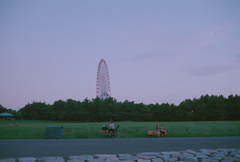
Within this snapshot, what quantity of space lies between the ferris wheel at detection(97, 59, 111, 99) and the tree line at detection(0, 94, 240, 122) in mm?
26980

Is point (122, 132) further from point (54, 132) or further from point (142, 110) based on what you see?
point (142, 110)

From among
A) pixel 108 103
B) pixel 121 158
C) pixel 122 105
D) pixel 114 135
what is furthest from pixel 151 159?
pixel 122 105

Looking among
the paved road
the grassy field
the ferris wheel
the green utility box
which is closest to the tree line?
the ferris wheel

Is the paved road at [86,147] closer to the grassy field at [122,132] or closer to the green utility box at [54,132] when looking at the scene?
the green utility box at [54,132]

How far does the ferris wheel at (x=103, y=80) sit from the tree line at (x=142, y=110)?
88.5 feet

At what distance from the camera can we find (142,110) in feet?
310

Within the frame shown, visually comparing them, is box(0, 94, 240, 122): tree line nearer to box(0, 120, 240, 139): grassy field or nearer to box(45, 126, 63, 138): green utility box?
box(0, 120, 240, 139): grassy field

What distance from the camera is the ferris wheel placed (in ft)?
195

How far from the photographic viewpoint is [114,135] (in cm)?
2042

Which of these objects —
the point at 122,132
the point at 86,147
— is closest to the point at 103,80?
the point at 122,132

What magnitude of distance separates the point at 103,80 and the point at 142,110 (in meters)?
39.2

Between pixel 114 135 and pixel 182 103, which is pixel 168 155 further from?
pixel 182 103

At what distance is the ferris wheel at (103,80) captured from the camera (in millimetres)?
59500

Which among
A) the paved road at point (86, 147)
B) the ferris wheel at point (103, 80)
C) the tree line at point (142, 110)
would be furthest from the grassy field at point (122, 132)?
the tree line at point (142, 110)
